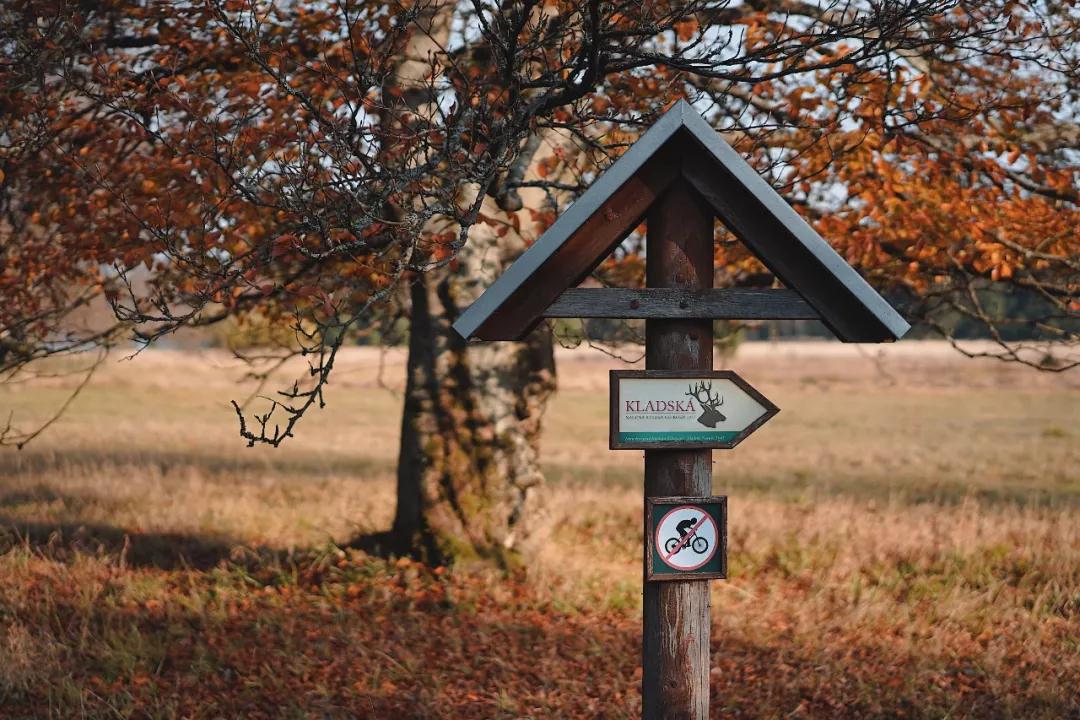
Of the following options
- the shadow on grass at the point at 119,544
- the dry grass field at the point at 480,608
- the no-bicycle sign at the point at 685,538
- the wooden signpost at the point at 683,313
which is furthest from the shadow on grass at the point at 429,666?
the no-bicycle sign at the point at 685,538

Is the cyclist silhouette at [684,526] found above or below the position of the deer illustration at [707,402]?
below

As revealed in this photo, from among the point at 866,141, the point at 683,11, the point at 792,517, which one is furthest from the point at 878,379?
the point at 683,11

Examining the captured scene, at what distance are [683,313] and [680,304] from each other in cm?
4

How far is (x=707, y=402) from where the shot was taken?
4.36 m

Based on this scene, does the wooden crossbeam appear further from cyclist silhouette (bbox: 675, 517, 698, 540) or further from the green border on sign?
cyclist silhouette (bbox: 675, 517, 698, 540)

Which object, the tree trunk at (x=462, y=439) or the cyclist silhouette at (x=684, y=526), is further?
the tree trunk at (x=462, y=439)

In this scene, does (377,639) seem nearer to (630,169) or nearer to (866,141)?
(630,169)

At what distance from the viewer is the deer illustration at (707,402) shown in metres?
4.36

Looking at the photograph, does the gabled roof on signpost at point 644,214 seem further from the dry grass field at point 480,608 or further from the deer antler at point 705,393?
the dry grass field at point 480,608

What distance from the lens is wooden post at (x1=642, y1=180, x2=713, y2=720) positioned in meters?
4.42

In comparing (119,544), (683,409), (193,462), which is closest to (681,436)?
(683,409)

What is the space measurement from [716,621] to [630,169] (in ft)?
17.5

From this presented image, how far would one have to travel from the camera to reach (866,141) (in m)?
8.22

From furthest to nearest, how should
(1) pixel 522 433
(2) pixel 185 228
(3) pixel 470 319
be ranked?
(1) pixel 522 433, (2) pixel 185 228, (3) pixel 470 319
